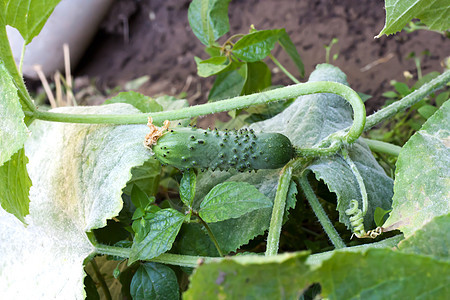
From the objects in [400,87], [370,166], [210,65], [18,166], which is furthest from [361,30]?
[18,166]

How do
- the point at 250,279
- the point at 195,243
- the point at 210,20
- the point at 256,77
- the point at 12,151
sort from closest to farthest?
the point at 250,279 < the point at 12,151 < the point at 195,243 < the point at 210,20 < the point at 256,77

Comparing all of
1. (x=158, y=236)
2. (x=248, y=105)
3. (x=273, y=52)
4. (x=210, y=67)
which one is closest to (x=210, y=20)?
(x=210, y=67)

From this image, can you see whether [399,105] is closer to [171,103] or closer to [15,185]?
[171,103]

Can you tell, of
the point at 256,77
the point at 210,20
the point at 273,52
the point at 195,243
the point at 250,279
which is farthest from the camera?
the point at 273,52

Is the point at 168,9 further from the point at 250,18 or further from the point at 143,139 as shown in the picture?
the point at 143,139

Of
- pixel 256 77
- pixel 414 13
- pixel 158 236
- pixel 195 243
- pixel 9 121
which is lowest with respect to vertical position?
pixel 195 243

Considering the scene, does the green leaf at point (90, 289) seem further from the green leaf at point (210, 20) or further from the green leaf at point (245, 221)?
the green leaf at point (210, 20)
